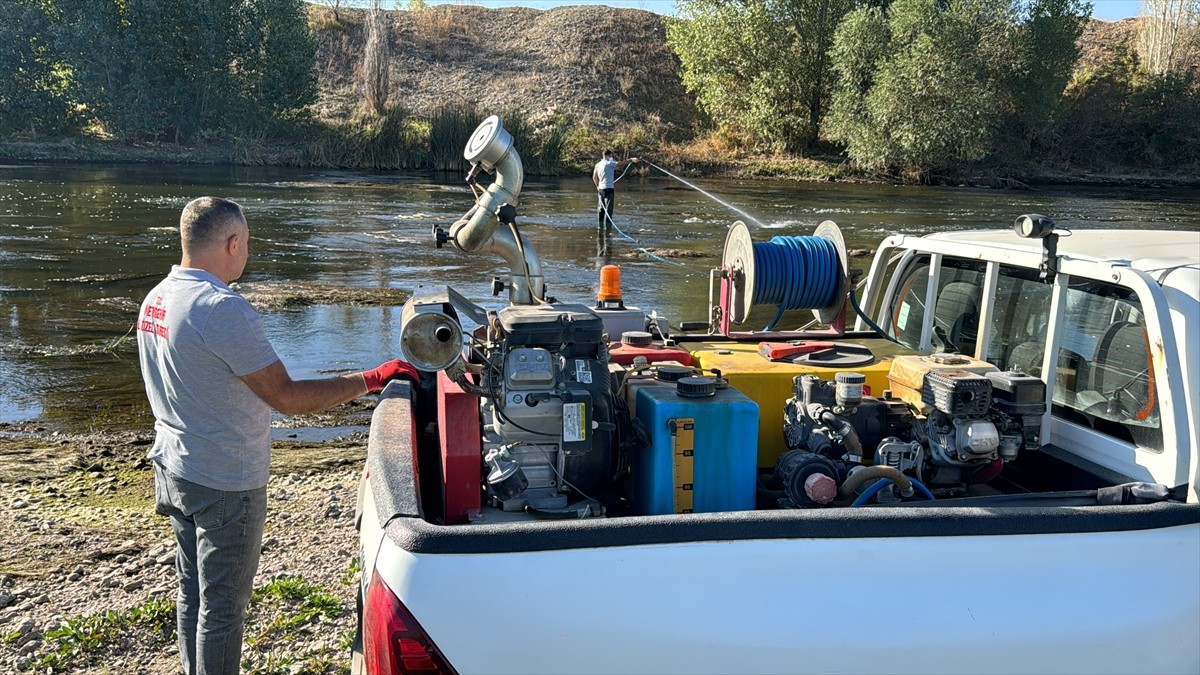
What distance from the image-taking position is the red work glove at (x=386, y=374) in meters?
3.13

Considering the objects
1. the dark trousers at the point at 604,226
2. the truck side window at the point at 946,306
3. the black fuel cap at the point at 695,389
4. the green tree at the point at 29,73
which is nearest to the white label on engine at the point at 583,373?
the black fuel cap at the point at 695,389

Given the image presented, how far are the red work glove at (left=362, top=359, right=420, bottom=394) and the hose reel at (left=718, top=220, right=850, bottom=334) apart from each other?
1.82 m

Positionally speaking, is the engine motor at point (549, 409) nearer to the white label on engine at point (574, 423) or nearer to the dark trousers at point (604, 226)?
the white label on engine at point (574, 423)

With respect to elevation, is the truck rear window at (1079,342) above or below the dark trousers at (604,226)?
above

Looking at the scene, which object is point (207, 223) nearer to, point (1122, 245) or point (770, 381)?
point (770, 381)

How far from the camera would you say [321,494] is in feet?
17.9

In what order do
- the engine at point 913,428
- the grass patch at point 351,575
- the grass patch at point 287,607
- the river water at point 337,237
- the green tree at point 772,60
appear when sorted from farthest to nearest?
1. the green tree at point 772,60
2. the river water at point 337,237
3. the grass patch at point 351,575
4. the grass patch at point 287,607
5. the engine at point 913,428

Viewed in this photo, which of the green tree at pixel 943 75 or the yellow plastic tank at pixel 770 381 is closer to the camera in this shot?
the yellow plastic tank at pixel 770 381

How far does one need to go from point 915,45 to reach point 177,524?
3963 centimetres

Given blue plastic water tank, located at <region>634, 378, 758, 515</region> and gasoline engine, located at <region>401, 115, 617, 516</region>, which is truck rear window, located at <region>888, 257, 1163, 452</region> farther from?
gasoline engine, located at <region>401, 115, 617, 516</region>

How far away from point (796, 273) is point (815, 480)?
1.89 m

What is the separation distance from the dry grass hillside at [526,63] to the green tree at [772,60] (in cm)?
467

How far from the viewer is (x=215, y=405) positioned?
9.58 feet

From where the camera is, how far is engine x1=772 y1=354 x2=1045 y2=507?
3053mm
